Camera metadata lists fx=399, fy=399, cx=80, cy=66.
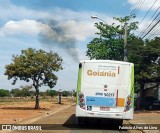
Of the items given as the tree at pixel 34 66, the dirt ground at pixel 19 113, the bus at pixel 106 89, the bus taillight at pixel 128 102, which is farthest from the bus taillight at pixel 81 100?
the tree at pixel 34 66

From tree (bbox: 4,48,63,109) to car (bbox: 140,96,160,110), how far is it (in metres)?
9.88

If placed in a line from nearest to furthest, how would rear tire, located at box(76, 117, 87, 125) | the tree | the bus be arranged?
1. the bus
2. rear tire, located at box(76, 117, 87, 125)
3. the tree

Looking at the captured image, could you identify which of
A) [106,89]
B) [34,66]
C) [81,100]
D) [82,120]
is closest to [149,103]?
[34,66]

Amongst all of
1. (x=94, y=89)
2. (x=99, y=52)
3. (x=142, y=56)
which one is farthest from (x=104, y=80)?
(x=99, y=52)

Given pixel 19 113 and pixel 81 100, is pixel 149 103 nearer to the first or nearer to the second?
pixel 19 113

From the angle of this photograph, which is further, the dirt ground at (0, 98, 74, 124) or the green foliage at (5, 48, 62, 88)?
the green foliage at (5, 48, 62, 88)

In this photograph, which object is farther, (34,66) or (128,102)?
(34,66)

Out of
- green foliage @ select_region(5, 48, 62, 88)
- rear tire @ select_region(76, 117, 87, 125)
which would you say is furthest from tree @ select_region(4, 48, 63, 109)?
rear tire @ select_region(76, 117, 87, 125)

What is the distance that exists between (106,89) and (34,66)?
2459 centimetres

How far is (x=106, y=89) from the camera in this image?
18703 millimetres

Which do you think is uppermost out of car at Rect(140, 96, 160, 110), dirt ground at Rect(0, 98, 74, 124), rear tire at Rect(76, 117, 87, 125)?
car at Rect(140, 96, 160, 110)

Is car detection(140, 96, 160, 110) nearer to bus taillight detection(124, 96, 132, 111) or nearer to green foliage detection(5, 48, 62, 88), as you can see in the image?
green foliage detection(5, 48, 62, 88)

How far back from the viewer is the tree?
4222 cm

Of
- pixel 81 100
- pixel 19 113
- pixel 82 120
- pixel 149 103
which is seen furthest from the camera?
pixel 149 103
